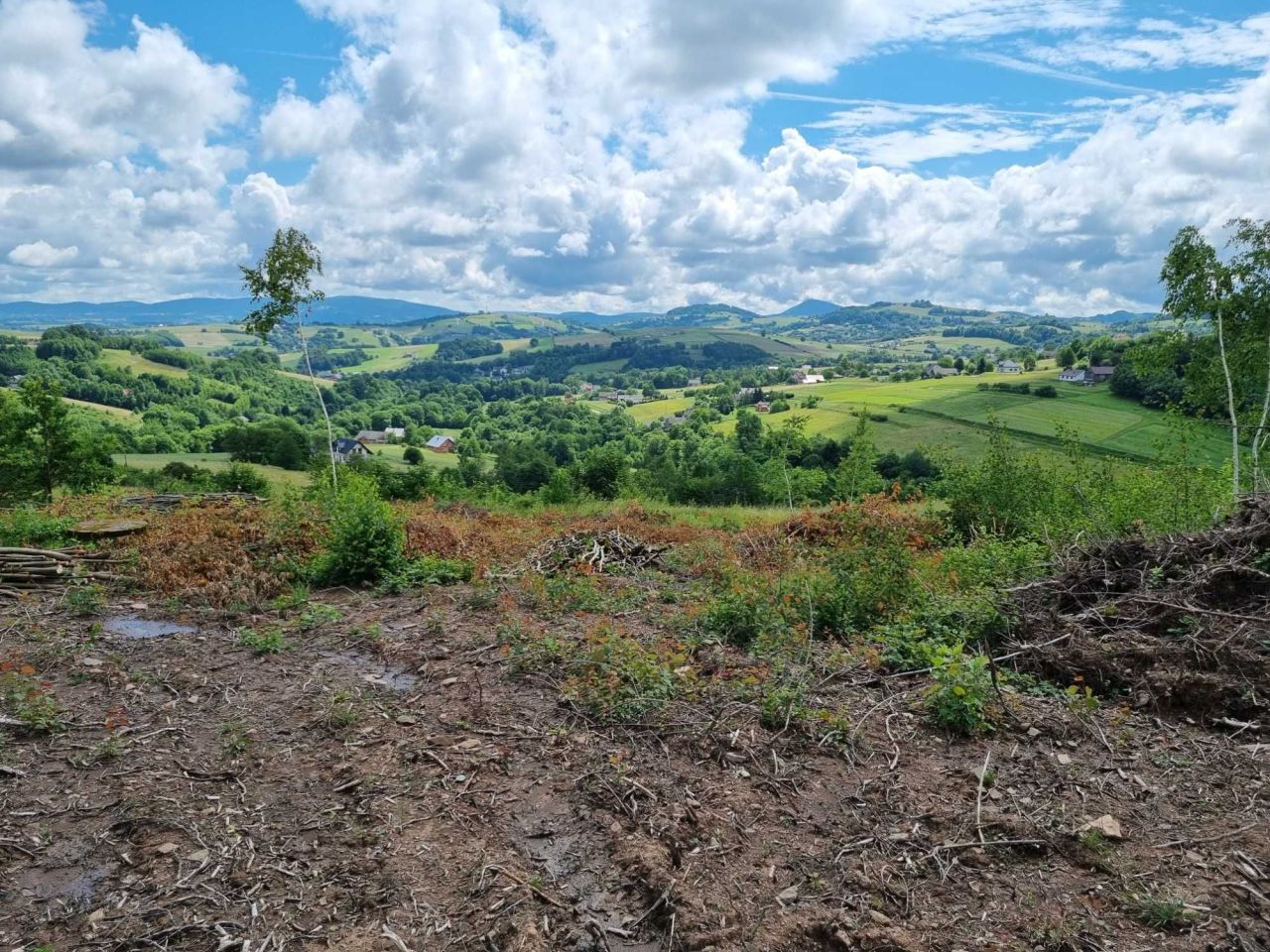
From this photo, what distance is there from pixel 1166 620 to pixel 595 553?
758cm

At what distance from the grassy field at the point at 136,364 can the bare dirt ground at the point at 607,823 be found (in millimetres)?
113692

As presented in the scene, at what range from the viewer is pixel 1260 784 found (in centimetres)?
429

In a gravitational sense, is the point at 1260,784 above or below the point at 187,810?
above

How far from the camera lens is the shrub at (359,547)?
9.72 metres

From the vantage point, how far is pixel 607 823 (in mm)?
4211

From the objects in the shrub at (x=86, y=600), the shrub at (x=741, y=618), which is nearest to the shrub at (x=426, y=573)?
the shrub at (x=86, y=600)

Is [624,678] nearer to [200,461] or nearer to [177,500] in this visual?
[177,500]

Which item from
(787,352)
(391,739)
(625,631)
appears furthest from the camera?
(787,352)

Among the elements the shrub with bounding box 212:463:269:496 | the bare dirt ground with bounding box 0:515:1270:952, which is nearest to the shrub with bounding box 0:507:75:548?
the bare dirt ground with bounding box 0:515:1270:952

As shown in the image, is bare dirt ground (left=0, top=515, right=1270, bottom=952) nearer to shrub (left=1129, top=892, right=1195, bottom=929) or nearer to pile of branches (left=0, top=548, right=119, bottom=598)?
shrub (left=1129, top=892, right=1195, bottom=929)

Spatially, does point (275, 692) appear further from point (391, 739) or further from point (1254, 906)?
point (1254, 906)

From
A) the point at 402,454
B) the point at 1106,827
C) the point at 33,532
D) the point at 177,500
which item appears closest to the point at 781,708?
the point at 1106,827

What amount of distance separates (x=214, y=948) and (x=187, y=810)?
1275mm

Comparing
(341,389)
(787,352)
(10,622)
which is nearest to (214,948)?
(10,622)
